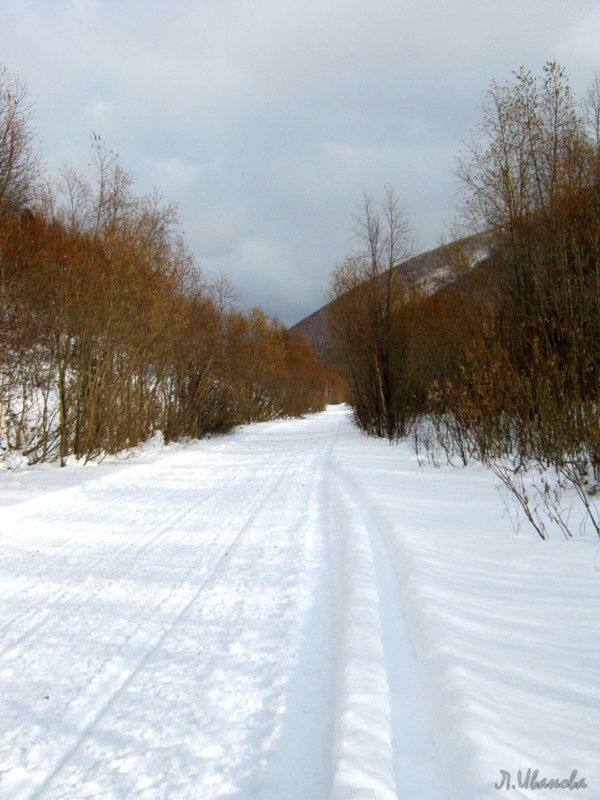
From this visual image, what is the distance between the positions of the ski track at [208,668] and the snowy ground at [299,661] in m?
0.01

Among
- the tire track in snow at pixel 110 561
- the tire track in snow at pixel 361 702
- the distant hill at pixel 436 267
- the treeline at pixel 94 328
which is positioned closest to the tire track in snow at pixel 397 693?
the tire track in snow at pixel 361 702

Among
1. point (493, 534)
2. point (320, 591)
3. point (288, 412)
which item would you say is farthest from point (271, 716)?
point (288, 412)

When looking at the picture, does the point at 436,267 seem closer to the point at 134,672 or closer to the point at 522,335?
the point at 522,335

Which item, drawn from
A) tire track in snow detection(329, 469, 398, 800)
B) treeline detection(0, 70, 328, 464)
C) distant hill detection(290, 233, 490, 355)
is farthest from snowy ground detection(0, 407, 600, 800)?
distant hill detection(290, 233, 490, 355)

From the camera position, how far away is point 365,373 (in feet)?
61.1

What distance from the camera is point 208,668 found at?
2.76m

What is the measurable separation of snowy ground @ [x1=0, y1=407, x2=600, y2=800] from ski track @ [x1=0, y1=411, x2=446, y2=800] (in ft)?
0.04

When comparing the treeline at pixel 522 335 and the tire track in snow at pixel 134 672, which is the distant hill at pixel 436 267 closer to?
the treeline at pixel 522 335

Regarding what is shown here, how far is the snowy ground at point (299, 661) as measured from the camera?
1891mm

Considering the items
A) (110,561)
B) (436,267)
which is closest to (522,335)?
(110,561)

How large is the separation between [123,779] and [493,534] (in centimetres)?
384

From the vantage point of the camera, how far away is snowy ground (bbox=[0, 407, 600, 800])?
189 centimetres

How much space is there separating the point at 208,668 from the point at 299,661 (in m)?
0.52

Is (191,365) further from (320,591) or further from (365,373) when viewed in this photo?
(320,591)
